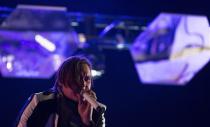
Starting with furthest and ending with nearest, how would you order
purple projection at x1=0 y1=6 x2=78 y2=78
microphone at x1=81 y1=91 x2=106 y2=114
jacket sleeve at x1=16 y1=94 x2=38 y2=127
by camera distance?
1. purple projection at x1=0 y1=6 x2=78 y2=78
2. jacket sleeve at x1=16 y1=94 x2=38 y2=127
3. microphone at x1=81 y1=91 x2=106 y2=114

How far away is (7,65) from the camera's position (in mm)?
4047

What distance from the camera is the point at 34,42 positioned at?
416 cm

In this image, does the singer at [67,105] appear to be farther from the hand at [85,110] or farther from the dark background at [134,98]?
the dark background at [134,98]

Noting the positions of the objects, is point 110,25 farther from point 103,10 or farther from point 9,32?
point 9,32

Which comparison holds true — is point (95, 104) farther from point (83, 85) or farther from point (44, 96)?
point (44, 96)

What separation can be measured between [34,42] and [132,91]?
1.08 metres

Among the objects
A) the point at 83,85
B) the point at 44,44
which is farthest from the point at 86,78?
the point at 44,44

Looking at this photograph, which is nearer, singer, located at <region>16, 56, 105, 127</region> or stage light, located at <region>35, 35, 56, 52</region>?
singer, located at <region>16, 56, 105, 127</region>

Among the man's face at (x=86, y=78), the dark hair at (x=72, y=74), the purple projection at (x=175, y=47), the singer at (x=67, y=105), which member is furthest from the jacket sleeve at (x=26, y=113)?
the purple projection at (x=175, y=47)

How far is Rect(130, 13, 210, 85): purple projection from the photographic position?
4.43m

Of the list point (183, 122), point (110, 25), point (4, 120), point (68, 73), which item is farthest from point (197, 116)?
point (68, 73)

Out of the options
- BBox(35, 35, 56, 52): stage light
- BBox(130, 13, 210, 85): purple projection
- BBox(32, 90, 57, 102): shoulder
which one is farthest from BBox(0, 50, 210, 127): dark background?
BBox(32, 90, 57, 102): shoulder

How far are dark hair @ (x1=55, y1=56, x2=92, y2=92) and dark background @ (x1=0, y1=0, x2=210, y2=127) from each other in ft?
7.72

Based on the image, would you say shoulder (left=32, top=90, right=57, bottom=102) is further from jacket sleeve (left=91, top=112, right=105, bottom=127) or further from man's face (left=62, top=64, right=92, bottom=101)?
jacket sleeve (left=91, top=112, right=105, bottom=127)
